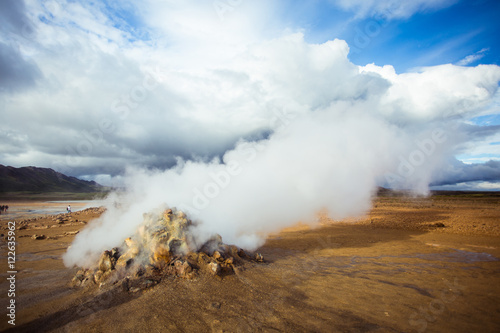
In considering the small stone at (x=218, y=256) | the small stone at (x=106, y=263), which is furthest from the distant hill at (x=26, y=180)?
the small stone at (x=218, y=256)

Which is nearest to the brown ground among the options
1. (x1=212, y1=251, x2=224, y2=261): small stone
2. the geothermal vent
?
the geothermal vent

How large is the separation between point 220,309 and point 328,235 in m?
12.5

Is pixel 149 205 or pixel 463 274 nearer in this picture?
pixel 463 274

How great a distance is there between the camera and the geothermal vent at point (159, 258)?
6.98 metres

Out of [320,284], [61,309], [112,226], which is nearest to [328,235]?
[320,284]

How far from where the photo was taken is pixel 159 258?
7.46m

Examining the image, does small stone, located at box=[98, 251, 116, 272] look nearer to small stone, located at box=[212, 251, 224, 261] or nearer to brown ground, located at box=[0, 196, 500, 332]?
brown ground, located at box=[0, 196, 500, 332]

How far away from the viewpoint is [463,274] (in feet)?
27.3

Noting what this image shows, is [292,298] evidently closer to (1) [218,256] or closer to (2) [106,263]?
(1) [218,256]

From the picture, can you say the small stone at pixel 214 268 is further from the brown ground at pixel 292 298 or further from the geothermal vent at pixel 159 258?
the brown ground at pixel 292 298

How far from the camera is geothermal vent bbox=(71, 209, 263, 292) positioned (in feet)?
22.9

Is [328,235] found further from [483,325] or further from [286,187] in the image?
[483,325]

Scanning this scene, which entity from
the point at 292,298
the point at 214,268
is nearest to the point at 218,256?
the point at 214,268

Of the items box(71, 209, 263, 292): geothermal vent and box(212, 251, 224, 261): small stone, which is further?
box(212, 251, 224, 261): small stone
